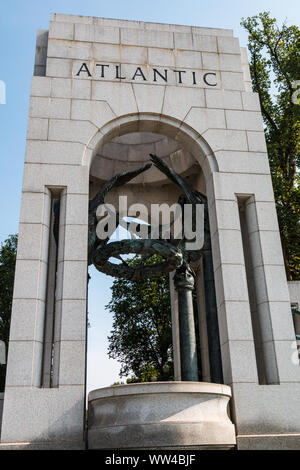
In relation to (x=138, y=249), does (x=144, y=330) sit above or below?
above

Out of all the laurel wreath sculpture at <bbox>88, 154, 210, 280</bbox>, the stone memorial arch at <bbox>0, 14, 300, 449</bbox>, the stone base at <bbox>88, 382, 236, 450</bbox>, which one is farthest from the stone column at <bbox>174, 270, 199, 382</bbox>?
the stone base at <bbox>88, 382, 236, 450</bbox>

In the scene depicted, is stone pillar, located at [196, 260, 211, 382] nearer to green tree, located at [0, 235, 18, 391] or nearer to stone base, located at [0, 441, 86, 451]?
stone base, located at [0, 441, 86, 451]

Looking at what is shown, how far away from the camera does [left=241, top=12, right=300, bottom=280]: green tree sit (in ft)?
74.2

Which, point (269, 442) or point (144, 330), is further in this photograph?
point (144, 330)

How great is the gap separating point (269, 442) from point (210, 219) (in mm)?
6627

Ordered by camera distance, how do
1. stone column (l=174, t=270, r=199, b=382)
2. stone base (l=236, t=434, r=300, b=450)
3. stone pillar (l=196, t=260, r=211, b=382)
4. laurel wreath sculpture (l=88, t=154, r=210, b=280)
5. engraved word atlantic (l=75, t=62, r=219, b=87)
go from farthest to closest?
stone pillar (l=196, t=260, r=211, b=382), engraved word atlantic (l=75, t=62, r=219, b=87), laurel wreath sculpture (l=88, t=154, r=210, b=280), stone column (l=174, t=270, r=199, b=382), stone base (l=236, t=434, r=300, b=450)

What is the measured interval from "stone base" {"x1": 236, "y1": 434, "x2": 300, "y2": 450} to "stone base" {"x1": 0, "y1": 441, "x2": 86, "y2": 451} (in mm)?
3761

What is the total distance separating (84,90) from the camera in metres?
14.6

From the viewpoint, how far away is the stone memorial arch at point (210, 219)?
34.9 ft

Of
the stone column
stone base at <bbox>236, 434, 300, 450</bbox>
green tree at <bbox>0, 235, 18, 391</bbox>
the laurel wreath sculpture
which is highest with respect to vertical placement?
green tree at <bbox>0, 235, 18, 391</bbox>

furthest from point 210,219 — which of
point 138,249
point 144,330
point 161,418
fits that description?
point 144,330

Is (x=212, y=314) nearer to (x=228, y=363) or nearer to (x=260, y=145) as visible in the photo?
(x=228, y=363)

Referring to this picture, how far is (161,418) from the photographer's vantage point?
9.95 m

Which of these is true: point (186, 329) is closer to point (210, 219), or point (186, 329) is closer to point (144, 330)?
point (210, 219)
